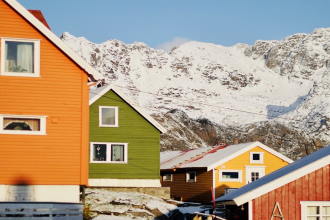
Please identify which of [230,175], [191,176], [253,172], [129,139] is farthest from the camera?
[191,176]

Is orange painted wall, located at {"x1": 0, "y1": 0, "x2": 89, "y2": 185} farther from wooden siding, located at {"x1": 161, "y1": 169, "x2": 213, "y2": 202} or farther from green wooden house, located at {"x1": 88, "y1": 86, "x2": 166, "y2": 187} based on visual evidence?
wooden siding, located at {"x1": 161, "y1": 169, "x2": 213, "y2": 202}

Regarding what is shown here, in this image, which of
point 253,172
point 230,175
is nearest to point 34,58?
point 230,175

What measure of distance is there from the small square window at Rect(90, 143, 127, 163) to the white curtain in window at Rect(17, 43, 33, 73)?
17.5 meters

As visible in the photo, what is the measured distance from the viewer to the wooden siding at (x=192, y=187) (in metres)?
50.6

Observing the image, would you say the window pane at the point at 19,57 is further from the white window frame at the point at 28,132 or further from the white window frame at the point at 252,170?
the white window frame at the point at 252,170

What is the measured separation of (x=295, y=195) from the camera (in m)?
24.7

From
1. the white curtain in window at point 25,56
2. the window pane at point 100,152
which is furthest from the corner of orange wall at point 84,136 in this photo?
the window pane at point 100,152

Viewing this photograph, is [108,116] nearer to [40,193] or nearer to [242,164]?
[242,164]

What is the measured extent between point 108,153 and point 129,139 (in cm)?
169

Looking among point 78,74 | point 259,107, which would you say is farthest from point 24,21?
point 259,107

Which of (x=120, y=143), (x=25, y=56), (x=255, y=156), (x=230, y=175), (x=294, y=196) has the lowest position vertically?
(x=230, y=175)

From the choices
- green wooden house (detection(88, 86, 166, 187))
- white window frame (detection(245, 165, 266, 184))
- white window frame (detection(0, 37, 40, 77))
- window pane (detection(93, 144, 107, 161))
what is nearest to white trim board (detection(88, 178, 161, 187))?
green wooden house (detection(88, 86, 166, 187))

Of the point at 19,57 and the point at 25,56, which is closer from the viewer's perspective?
the point at 19,57

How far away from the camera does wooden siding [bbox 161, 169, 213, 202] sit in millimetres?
50594
